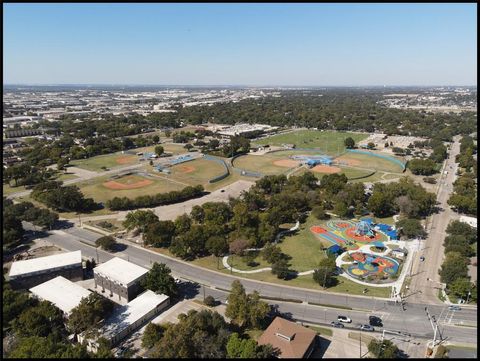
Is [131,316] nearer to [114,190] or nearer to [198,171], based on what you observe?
[114,190]

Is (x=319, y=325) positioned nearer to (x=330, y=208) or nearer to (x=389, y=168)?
(x=330, y=208)

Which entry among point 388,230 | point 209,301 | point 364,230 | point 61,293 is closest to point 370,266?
point 364,230

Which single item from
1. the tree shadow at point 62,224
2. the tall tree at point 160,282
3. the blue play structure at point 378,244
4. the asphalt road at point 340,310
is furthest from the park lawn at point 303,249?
the tree shadow at point 62,224

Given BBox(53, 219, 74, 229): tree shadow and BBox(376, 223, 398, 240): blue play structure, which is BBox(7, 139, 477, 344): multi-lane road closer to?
BBox(376, 223, 398, 240): blue play structure

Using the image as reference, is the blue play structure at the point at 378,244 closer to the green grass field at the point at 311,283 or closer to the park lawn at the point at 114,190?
the green grass field at the point at 311,283

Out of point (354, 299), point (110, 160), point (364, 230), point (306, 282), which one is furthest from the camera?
point (110, 160)

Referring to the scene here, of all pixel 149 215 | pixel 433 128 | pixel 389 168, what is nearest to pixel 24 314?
pixel 149 215
